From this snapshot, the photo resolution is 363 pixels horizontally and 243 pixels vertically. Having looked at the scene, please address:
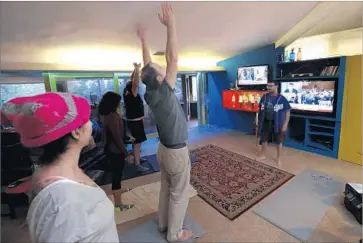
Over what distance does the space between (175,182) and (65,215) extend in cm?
101

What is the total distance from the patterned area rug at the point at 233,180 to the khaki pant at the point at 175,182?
673mm

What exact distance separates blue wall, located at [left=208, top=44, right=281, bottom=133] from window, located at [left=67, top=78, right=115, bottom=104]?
9.64 feet

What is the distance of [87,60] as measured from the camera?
3324 millimetres

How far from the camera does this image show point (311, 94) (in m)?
3.54

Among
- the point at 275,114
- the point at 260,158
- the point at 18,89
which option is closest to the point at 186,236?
the point at 260,158

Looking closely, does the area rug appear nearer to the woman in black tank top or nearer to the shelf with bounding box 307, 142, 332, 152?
the woman in black tank top

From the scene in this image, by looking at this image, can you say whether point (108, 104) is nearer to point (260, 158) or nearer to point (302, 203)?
point (302, 203)

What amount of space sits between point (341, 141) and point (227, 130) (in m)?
2.67

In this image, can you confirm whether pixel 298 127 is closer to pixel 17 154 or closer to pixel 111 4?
pixel 111 4

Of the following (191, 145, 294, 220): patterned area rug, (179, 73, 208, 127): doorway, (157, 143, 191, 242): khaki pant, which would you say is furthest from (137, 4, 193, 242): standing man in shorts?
(179, 73, 208, 127): doorway

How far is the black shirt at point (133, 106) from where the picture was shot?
3.00 meters

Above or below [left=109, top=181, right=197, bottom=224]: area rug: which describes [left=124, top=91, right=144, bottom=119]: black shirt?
above

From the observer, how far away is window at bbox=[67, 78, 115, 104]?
3.96m

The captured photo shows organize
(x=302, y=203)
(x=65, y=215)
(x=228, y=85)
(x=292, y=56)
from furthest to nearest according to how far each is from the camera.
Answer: (x=228, y=85), (x=292, y=56), (x=302, y=203), (x=65, y=215)
